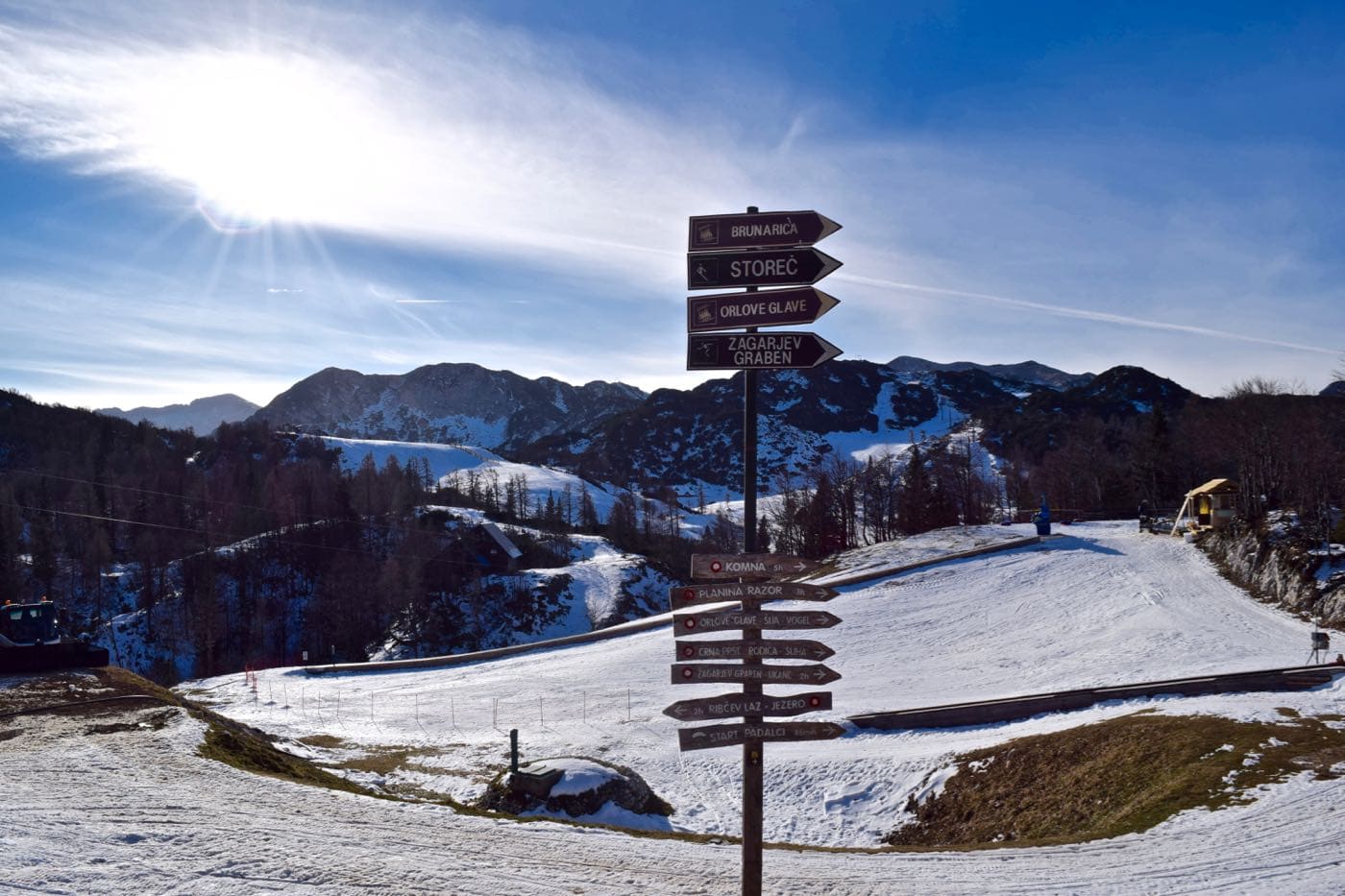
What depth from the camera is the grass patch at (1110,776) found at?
14219 millimetres

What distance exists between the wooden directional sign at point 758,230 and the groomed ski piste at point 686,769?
806cm

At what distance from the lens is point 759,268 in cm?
825

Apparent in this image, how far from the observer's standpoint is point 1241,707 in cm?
1909

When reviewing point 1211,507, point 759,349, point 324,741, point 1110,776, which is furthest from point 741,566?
point 1211,507

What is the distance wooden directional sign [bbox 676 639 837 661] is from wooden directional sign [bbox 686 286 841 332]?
322 centimetres

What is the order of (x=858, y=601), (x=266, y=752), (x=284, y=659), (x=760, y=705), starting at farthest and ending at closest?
(x=284, y=659)
(x=858, y=601)
(x=266, y=752)
(x=760, y=705)

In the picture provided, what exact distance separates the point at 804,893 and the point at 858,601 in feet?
119

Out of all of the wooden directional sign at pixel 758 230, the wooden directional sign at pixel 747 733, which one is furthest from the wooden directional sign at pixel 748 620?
the wooden directional sign at pixel 758 230

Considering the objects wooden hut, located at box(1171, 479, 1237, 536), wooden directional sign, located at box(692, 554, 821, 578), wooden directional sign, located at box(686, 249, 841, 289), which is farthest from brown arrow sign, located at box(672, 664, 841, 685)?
wooden hut, located at box(1171, 479, 1237, 536)

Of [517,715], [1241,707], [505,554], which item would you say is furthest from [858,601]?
[505,554]

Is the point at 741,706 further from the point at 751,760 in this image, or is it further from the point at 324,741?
the point at 324,741

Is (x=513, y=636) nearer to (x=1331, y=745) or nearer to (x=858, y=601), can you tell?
(x=858, y=601)

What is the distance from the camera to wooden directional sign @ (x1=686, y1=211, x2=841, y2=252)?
816 centimetres

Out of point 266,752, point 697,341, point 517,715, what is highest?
point 697,341
